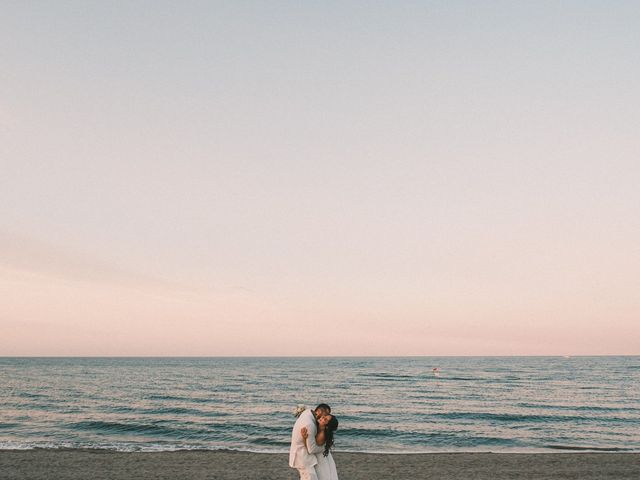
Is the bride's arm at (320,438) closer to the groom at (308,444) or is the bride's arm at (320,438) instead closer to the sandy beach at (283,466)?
the groom at (308,444)

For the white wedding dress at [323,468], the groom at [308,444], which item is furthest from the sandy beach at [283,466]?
the groom at [308,444]

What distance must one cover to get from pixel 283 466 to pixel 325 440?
7659mm

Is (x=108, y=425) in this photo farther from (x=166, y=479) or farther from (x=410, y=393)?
(x=410, y=393)

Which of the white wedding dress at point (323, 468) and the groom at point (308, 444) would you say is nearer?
the groom at point (308, 444)

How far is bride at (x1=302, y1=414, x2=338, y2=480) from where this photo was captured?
9125mm

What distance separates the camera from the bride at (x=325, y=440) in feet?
29.9

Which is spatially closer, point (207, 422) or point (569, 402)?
point (207, 422)

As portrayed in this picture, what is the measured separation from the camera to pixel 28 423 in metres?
29.5

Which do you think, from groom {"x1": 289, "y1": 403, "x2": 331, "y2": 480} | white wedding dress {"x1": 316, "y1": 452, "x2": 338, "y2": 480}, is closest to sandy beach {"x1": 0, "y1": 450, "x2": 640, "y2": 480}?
white wedding dress {"x1": 316, "y1": 452, "x2": 338, "y2": 480}

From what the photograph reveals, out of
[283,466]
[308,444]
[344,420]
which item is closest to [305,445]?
[308,444]

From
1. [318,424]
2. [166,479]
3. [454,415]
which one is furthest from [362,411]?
[318,424]

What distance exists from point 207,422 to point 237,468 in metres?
15.9

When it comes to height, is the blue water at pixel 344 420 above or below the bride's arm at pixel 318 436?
below

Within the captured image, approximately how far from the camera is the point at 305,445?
30.6ft
